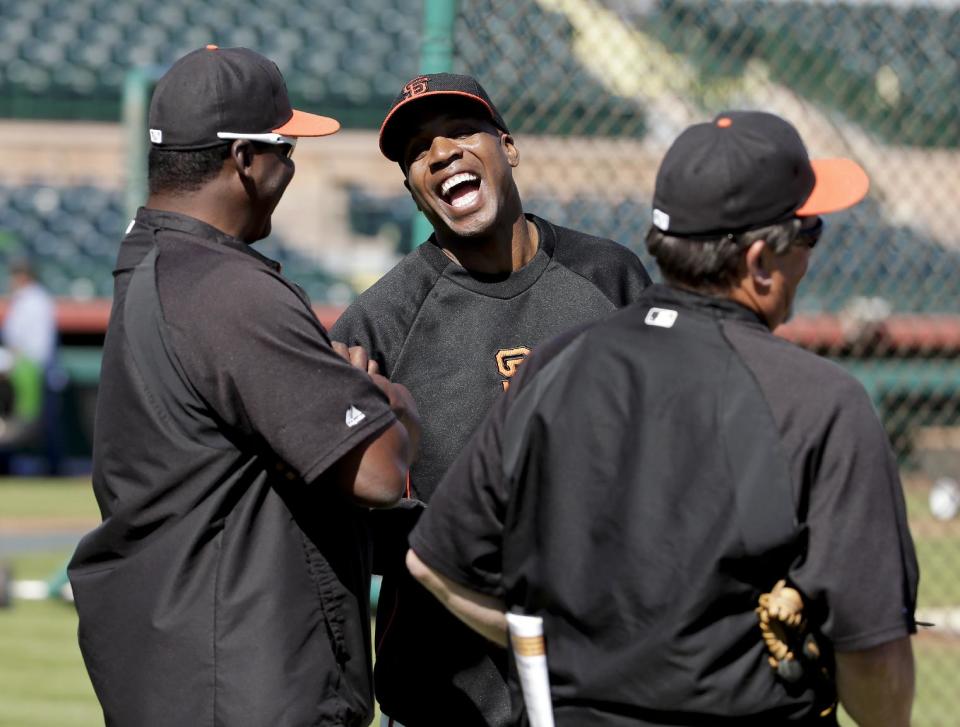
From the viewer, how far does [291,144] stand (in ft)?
9.32

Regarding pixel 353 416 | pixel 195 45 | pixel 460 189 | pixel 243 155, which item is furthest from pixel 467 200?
pixel 195 45

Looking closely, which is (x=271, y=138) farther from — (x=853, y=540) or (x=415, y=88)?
(x=853, y=540)

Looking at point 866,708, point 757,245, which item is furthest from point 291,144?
point 866,708

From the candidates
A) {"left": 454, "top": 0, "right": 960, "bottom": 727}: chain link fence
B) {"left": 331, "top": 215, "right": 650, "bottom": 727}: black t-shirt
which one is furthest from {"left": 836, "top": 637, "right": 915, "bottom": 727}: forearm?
{"left": 454, "top": 0, "right": 960, "bottom": 727}: chain link fence

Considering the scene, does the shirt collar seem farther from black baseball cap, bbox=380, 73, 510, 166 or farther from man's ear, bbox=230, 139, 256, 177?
black baseball cap, bbox=380, 73, 510, 166

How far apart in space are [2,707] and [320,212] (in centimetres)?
1029

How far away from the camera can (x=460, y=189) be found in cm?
333

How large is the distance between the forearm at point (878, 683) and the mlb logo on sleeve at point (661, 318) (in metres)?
0.57

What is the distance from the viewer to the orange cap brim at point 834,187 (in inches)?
90.5

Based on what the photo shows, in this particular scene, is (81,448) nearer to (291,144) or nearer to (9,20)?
(9,20)

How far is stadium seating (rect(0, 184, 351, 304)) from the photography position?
14883 mm

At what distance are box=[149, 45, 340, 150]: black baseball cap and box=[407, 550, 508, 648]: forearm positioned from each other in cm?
89

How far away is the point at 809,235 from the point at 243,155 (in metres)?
1.10

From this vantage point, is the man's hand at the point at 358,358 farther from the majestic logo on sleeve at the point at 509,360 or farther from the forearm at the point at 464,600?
the forearm at the point at 464,600
